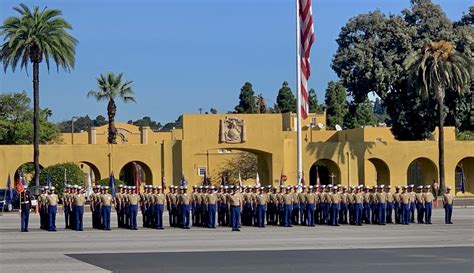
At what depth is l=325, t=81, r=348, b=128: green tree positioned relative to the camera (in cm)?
9731

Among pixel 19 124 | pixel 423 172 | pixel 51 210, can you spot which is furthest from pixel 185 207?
pixel 19 124

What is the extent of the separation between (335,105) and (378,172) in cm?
3675

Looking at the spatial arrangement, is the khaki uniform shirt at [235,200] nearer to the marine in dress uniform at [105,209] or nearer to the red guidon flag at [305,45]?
the marine in dress uniform at [105,209]

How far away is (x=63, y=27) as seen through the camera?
184 feet

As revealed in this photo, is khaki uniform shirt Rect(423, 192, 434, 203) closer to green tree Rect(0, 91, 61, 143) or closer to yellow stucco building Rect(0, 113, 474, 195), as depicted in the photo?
yellow stucco building Rect(0, 113, 474, 195)

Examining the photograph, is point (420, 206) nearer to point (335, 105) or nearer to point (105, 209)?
point (105, 209)

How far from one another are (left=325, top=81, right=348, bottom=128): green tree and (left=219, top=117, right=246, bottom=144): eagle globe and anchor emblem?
39885 mm

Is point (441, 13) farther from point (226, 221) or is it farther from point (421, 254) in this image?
point (421, 254)

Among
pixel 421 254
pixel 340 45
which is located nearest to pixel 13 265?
pixel 421 254

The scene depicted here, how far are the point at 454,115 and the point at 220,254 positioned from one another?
49.1 metres

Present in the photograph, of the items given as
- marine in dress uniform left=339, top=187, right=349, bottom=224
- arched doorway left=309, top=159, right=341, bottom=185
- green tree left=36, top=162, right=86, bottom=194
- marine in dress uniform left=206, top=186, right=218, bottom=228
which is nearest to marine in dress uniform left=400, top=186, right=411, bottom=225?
marine in dress uniform left=339, top=187, right=349, bottom=224

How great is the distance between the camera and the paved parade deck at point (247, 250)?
18.5 m

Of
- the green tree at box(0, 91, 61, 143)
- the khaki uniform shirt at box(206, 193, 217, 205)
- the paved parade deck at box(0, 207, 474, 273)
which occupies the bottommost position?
the paved parade deck at box(0, 207, 474, 273)

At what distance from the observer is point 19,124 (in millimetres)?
76875
